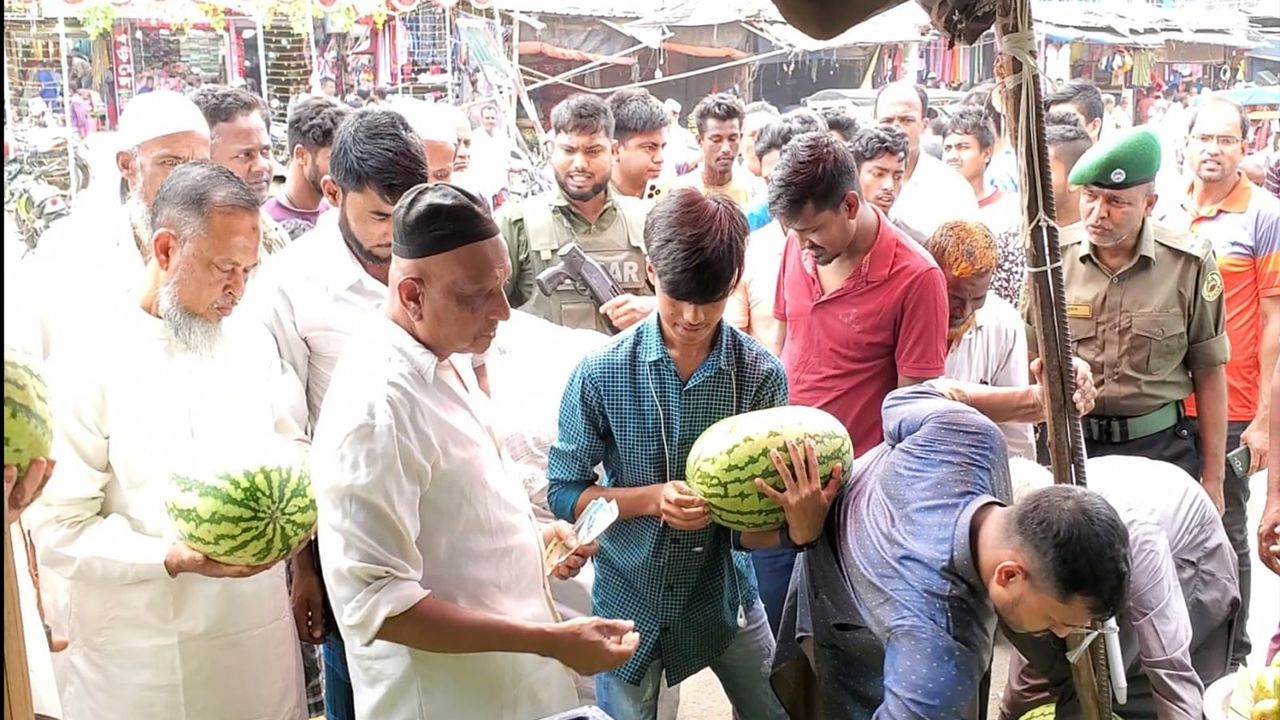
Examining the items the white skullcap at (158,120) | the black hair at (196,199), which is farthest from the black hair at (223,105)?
the black hair at (196,199)

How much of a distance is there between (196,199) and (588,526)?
3.58 feet

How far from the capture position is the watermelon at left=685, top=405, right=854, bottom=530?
2.41m

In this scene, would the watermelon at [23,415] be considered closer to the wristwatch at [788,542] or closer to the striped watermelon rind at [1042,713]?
the wristwatch at [788,542]

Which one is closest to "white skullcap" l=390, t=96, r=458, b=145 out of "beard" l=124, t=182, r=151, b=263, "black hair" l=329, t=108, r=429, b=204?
"beard" l=124, t=182, r=151, b=263

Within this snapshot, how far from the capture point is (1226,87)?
11289mm

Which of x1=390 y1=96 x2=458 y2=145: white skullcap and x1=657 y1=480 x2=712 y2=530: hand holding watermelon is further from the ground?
x1=390 y1=96 x2=458 y2=145: white skullcap

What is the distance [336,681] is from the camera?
275cm

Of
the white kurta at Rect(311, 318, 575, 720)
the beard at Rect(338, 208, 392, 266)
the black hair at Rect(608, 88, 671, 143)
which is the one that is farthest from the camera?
the black hair at Rect(608, 88, 671, 143)

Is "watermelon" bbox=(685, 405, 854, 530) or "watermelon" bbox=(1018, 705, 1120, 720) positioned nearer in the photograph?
"watermelon" bbox=(685, 405, 854, 530)

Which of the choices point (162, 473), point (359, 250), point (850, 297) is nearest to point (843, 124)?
point (850, 297)

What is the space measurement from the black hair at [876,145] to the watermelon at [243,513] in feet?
9.01

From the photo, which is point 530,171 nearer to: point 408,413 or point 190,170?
point 190,170

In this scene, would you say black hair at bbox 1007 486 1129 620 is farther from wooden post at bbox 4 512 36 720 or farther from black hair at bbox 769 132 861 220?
wooden post at bbox 4 512 36 720

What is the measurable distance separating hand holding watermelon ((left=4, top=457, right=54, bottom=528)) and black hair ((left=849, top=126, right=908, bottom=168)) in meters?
3.51
